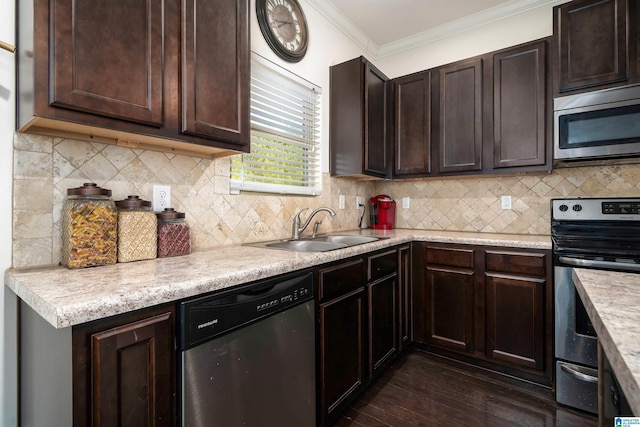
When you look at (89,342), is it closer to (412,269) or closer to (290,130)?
(290,130)

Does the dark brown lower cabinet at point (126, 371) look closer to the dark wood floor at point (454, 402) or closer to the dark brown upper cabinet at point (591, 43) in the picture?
the dark wood floor at point (454, 402)

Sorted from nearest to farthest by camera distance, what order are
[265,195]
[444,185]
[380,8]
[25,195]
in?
[25,195] < [265,195] < [380,8] < [444,185]

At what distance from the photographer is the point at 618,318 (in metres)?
0.60

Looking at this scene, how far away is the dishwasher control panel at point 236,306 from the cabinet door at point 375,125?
4.96ft

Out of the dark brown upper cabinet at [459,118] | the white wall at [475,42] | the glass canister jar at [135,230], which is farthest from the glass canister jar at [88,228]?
the white wall at [475,42]

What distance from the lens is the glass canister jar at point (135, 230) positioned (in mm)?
1273

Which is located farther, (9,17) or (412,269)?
(412,269)

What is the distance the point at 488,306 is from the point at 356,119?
171 centimetres

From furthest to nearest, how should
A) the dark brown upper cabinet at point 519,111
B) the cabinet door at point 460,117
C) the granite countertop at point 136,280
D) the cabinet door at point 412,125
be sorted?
the cabinet door at point 412,125 < the cabinet door at point 460,117 < the dark brown upper cabinet at point 519,111 < the granite countertop at point 136,280

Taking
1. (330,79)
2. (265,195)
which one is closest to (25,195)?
(265,195)

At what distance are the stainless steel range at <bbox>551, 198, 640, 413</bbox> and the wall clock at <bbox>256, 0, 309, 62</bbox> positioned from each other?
2.04 m

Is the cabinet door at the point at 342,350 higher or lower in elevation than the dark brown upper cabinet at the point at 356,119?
lower

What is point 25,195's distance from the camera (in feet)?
3.84

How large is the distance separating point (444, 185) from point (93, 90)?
276cm
